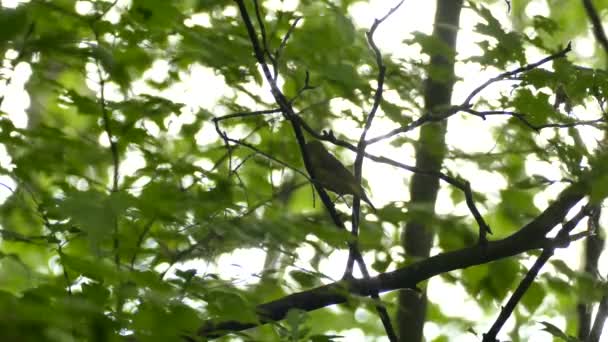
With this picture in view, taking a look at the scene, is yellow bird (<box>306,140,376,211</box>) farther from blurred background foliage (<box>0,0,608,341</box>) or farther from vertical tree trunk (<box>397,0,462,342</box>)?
vertical tree trunk (<box>397,0,462,342</box>)

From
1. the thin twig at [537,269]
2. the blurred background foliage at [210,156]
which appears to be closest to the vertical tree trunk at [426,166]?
the blurred background foliage at [210,156]

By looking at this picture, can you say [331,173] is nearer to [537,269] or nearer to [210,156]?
[537,269]

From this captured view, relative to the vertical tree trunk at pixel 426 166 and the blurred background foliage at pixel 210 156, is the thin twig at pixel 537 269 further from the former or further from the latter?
the vertical tree trunk at pixel 426 166

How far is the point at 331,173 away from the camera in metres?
2.96

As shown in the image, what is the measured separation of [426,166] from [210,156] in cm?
120

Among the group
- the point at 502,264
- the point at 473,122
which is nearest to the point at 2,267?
the point at 502,264

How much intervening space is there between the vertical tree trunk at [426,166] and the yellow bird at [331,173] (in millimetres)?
292

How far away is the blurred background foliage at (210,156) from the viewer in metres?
1.95

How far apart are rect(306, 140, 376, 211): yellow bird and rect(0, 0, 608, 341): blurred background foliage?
99mm

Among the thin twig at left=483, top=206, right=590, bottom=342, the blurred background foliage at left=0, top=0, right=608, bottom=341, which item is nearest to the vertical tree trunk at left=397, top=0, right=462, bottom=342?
the blurred background foliage at left=0, top=0, right=608, bottom=341

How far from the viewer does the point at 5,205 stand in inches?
123

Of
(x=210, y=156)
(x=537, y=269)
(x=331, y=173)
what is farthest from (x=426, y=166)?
(x=210, y=156)

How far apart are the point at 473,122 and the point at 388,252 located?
1.90 metres

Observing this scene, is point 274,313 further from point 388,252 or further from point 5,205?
point 5,205
